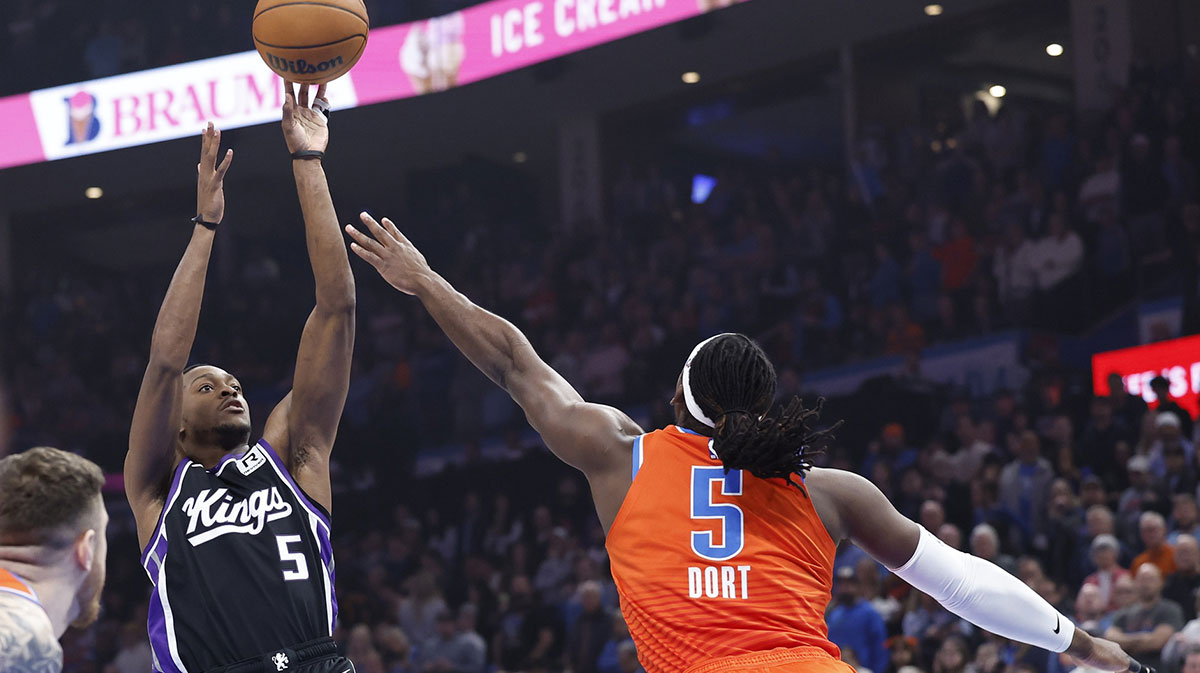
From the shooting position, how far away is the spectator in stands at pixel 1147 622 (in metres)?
7.85

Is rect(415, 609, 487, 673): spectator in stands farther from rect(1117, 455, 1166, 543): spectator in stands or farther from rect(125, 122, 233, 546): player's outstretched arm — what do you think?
rect(125, 122, 233, 546): player's outstretched arm

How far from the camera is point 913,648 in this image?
898cm

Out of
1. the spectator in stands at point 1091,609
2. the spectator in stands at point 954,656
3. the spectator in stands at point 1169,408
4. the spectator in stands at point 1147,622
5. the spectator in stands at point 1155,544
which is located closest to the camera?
the spectator in stands at point 1147,622

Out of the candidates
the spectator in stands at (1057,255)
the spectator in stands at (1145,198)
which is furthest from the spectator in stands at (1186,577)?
the spectator in stands at (1145,198)

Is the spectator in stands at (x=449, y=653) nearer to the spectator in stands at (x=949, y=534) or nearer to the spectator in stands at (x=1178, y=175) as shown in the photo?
the spectator in stands at (x=949, y=534)

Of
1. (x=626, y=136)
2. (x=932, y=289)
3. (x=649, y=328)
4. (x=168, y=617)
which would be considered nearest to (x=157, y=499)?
(x=168, y=617)

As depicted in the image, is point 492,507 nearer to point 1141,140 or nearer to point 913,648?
point 913,648

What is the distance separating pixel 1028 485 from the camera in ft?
33.4

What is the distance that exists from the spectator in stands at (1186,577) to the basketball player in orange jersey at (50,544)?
6.90 metres

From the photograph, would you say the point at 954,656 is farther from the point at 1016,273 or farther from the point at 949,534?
the point at 1016,273

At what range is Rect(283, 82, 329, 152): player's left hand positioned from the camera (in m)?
4.45

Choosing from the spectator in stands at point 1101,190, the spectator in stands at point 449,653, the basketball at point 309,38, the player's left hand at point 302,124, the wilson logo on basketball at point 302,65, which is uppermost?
the spectator in stands at point 1101,190

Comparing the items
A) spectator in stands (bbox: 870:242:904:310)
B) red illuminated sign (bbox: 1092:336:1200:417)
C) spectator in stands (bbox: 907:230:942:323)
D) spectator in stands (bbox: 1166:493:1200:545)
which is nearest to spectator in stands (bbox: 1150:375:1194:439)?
red illuminated sign (bbox: 1092:336:1200:417)

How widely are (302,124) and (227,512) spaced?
1328 mm
